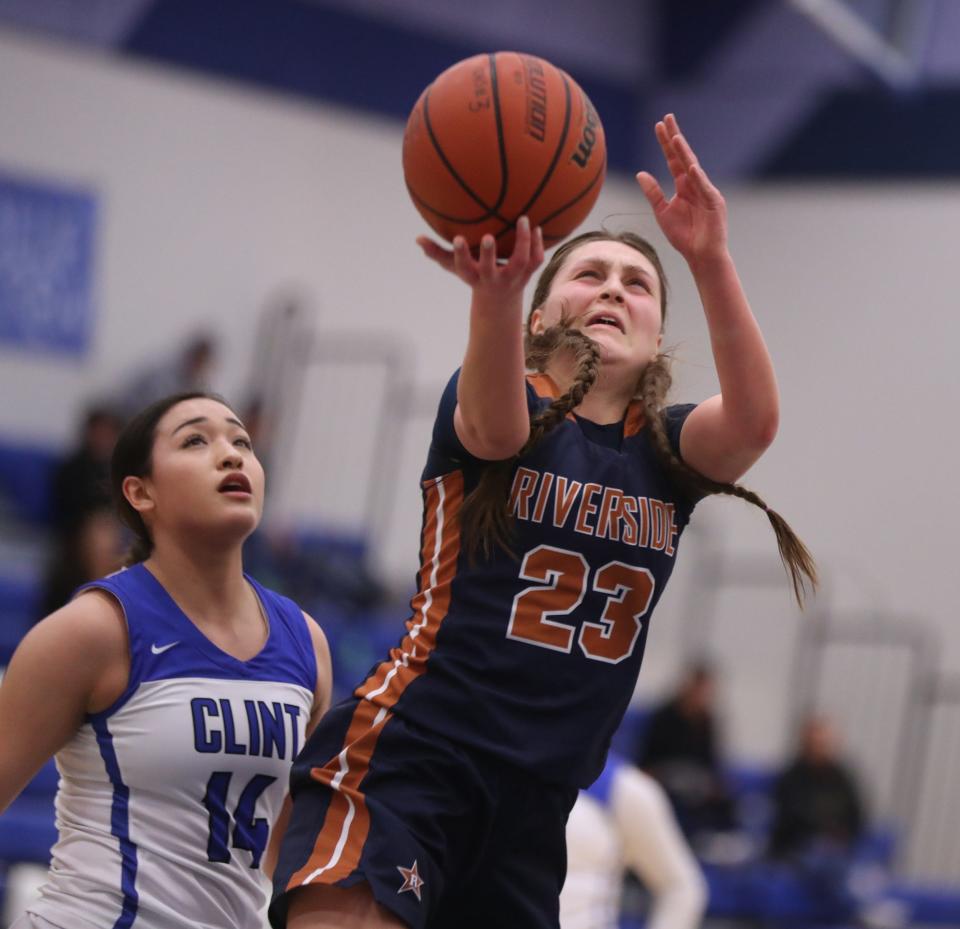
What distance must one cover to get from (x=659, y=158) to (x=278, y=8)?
356cm

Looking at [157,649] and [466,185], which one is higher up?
[466,185]

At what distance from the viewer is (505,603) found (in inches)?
106

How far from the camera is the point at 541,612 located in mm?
2691

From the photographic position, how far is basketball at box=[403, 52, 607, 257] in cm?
250

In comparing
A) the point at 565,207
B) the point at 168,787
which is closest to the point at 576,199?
the point at 565,207

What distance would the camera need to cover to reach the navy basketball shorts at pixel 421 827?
101 inches

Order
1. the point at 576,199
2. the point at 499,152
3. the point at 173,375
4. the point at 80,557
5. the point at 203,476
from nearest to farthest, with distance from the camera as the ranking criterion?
the point at 499,152 → the point at 576,199 → the point at 203,476 → the point at 80,557 → the point at 173,375

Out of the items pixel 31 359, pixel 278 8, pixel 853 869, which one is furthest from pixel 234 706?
pixel 278 8

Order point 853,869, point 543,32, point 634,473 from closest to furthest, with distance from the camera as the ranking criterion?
point 634,473 → point 853,869 → point 543,32

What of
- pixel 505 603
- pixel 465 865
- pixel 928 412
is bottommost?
pixel 465 865

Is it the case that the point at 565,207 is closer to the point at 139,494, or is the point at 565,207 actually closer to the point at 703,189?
the point at 703,189

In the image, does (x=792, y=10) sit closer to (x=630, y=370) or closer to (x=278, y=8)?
(x=278, y=8)

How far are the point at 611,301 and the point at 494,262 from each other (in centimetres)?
52

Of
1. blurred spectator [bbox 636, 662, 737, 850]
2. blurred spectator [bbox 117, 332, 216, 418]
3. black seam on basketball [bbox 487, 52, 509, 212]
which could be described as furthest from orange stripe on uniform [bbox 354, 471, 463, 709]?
blurred spectator [bbox 117, 332, 216, 418]
